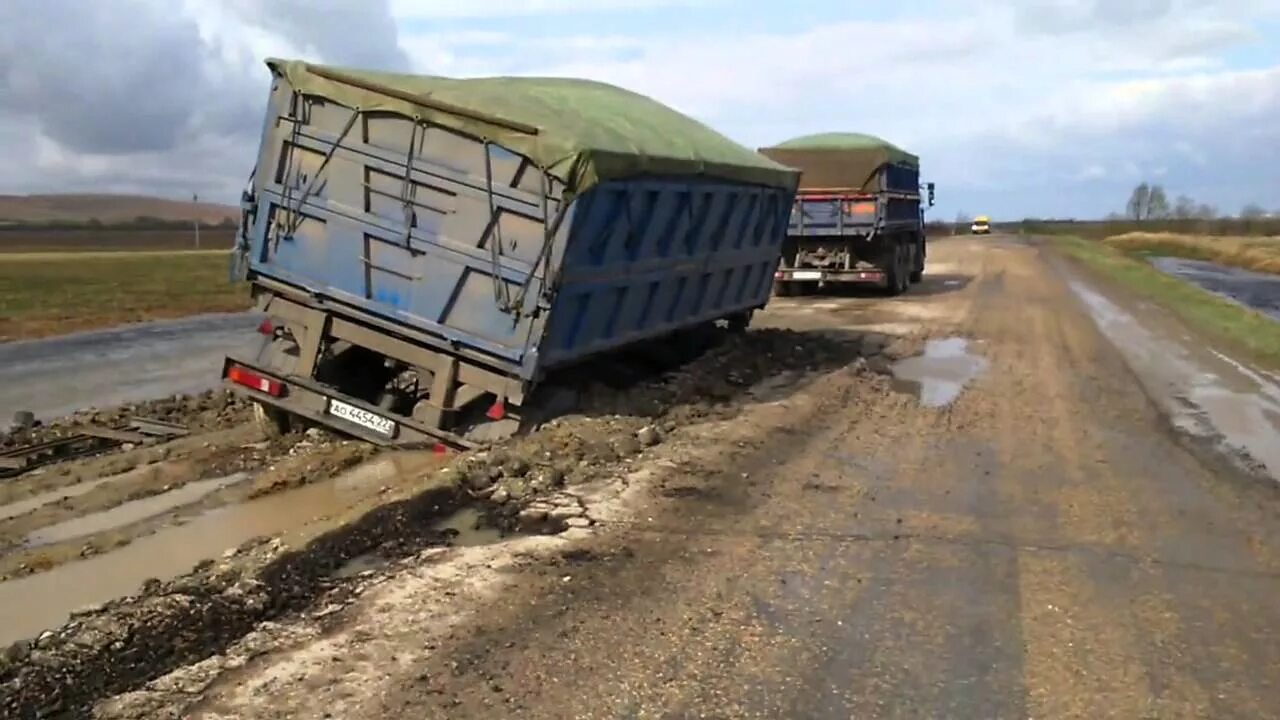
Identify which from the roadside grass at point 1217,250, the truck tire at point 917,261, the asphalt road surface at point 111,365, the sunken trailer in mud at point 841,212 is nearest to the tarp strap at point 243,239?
the asphalt road surface at point 111,365

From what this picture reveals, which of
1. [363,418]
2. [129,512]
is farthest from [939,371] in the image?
[129,512]

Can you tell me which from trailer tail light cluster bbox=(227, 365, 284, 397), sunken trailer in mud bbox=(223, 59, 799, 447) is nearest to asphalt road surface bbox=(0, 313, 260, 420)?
trailer tail light cluster bbox=(227, 365, 284, 397)

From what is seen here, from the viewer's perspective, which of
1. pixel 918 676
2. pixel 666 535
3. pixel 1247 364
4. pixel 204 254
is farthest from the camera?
pixel 204 254

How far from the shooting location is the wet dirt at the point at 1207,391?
36.3 feet

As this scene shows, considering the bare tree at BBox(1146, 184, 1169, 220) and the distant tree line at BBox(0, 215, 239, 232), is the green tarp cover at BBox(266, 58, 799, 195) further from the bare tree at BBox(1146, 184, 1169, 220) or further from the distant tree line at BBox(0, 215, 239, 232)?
the bare tree at BBox(1146, 184, 1169, 220)

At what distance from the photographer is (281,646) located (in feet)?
17.5

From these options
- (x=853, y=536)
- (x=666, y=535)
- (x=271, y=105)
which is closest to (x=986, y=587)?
(x=853, y=536)

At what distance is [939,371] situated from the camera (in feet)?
49.4

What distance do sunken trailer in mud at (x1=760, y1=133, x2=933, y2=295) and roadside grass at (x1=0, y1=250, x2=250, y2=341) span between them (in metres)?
11.1

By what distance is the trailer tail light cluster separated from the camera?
32.0 feet

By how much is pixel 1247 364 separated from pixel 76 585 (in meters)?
15.2

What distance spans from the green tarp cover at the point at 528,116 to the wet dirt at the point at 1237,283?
21.8 metres

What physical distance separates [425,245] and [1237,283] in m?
40.5

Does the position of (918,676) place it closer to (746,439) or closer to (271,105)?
(746,439)
